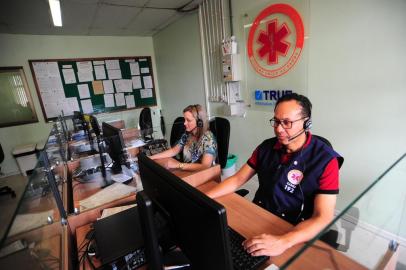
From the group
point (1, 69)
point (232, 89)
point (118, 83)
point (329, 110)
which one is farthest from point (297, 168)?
point (1, 69)

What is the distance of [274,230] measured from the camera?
107 cm

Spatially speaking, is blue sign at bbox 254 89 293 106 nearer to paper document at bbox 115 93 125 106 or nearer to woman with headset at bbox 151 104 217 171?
woman with headset at bbox 151 104 217 171

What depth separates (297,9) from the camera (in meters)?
2.10

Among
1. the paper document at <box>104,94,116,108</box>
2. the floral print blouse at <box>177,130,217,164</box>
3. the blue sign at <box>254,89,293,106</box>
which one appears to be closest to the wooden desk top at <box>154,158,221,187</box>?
the floral print blouse at <box>177,130,217,164</box>

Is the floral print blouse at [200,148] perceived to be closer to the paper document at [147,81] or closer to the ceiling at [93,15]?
the ceiling at [93,15]

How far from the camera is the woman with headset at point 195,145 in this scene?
6.17ft

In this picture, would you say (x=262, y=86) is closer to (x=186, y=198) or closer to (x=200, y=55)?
(x=200, y=55)

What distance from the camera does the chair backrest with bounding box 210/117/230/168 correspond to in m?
2.18

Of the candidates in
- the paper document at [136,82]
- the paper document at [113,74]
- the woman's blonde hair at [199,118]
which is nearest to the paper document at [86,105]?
the paper document at [113,74]

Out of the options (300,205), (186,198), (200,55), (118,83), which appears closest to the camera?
(186,198)

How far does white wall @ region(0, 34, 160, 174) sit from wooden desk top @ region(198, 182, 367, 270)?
4.25 metres

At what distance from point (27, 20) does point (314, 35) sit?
3817 millimetres

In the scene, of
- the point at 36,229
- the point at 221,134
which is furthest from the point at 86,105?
the point at 36,229

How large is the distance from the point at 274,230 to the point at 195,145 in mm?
1164
